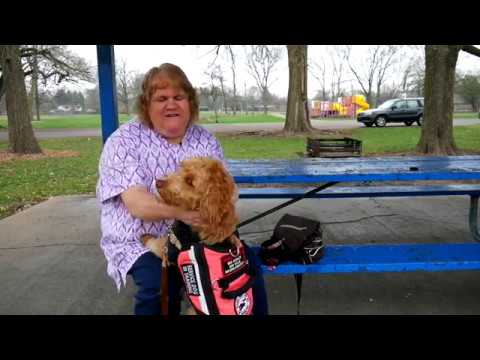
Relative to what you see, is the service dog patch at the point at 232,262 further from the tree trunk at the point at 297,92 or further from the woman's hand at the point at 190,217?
the tree trunk at the point at 297,92

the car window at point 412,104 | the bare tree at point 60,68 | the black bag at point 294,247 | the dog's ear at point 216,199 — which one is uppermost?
the bare tree at point 60,68

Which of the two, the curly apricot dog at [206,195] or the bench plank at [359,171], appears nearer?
the curly apricot dog at [206,195]

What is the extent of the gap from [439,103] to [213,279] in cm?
883

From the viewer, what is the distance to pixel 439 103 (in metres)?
9.17

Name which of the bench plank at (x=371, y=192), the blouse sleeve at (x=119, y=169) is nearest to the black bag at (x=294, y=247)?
the blouse sleeve at (x=119, y=169)

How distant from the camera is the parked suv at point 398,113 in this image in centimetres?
2400

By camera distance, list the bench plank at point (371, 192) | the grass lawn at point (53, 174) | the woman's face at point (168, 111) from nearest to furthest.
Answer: the woman's face at point (168, 111), the bench plank at point (371, 192), the grass lawn at point (53, 174)

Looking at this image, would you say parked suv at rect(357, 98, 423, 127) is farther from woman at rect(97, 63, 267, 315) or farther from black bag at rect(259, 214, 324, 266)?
woman at rect(97, 63, 267, 315)

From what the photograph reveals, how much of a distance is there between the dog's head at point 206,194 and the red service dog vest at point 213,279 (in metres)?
0.09

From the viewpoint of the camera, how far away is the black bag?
8.55ft

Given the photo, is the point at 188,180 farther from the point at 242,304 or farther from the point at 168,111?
the point at 242,304

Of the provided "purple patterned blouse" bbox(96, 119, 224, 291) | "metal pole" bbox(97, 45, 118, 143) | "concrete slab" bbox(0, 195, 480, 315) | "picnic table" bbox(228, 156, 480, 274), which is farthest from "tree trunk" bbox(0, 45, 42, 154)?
"purple patterned blouse" bbox(96, 119, 224, 291)

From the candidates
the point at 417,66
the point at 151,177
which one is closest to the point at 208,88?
the point at 417,66

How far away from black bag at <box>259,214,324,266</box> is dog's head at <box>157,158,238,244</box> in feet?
1.89
